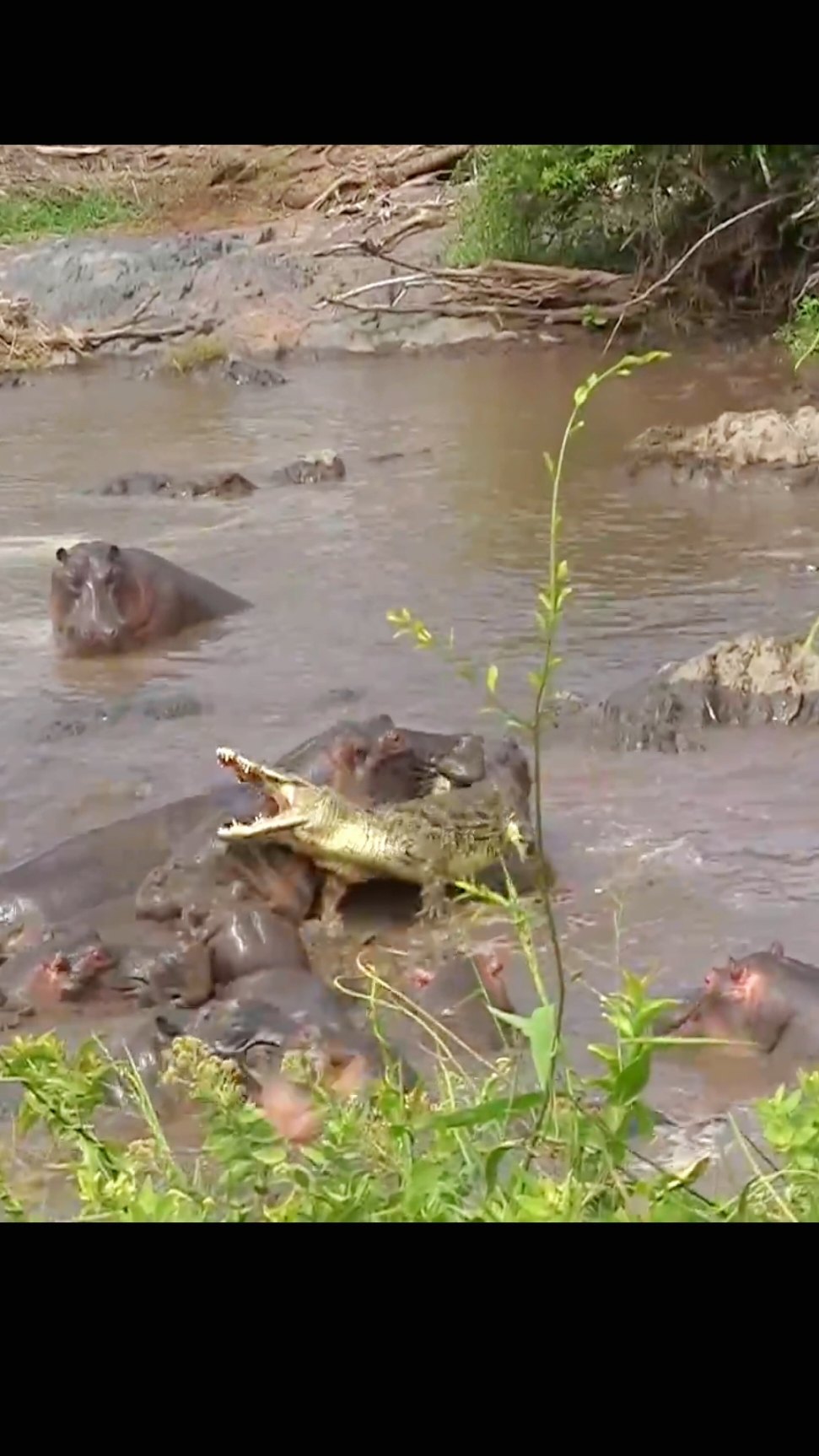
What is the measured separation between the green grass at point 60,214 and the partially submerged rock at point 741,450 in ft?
35.2

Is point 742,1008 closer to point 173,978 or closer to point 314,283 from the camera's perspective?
point 173,978

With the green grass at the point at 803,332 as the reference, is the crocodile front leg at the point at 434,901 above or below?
below

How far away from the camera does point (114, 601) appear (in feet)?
24.9

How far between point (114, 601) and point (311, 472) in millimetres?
3279

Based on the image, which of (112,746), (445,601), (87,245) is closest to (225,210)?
(87,245)

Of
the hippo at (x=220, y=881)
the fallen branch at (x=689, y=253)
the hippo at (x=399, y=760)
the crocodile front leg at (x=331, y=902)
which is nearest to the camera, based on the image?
the hippo at (x=220, y=881)

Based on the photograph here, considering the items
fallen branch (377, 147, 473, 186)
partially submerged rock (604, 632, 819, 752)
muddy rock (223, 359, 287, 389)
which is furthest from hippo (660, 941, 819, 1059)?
fallen branch (377, 147, 473, 186)

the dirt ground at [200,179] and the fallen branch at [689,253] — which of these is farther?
the dirt ground at [200,179]

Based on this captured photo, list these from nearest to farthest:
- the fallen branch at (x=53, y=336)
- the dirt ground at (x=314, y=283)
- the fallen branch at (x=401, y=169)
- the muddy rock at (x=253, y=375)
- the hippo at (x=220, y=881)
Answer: the hippo at (x=220, y=881), the muddy rock at (x=253, y=375), the dirt ground at (x=314, y=283), the fallen branch at (x=53, y=336), the fallen branch at (x=401, y=169)

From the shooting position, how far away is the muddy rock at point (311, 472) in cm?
1064

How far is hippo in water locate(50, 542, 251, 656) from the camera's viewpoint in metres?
7.51

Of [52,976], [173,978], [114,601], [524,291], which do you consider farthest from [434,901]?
[524,291]

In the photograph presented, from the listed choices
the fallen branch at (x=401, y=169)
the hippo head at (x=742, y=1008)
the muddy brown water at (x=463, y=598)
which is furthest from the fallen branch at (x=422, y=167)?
the hippo head at (x=742, y=1008)

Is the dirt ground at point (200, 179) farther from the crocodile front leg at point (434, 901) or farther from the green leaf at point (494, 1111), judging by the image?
the green leaf at point (494, 1111)
